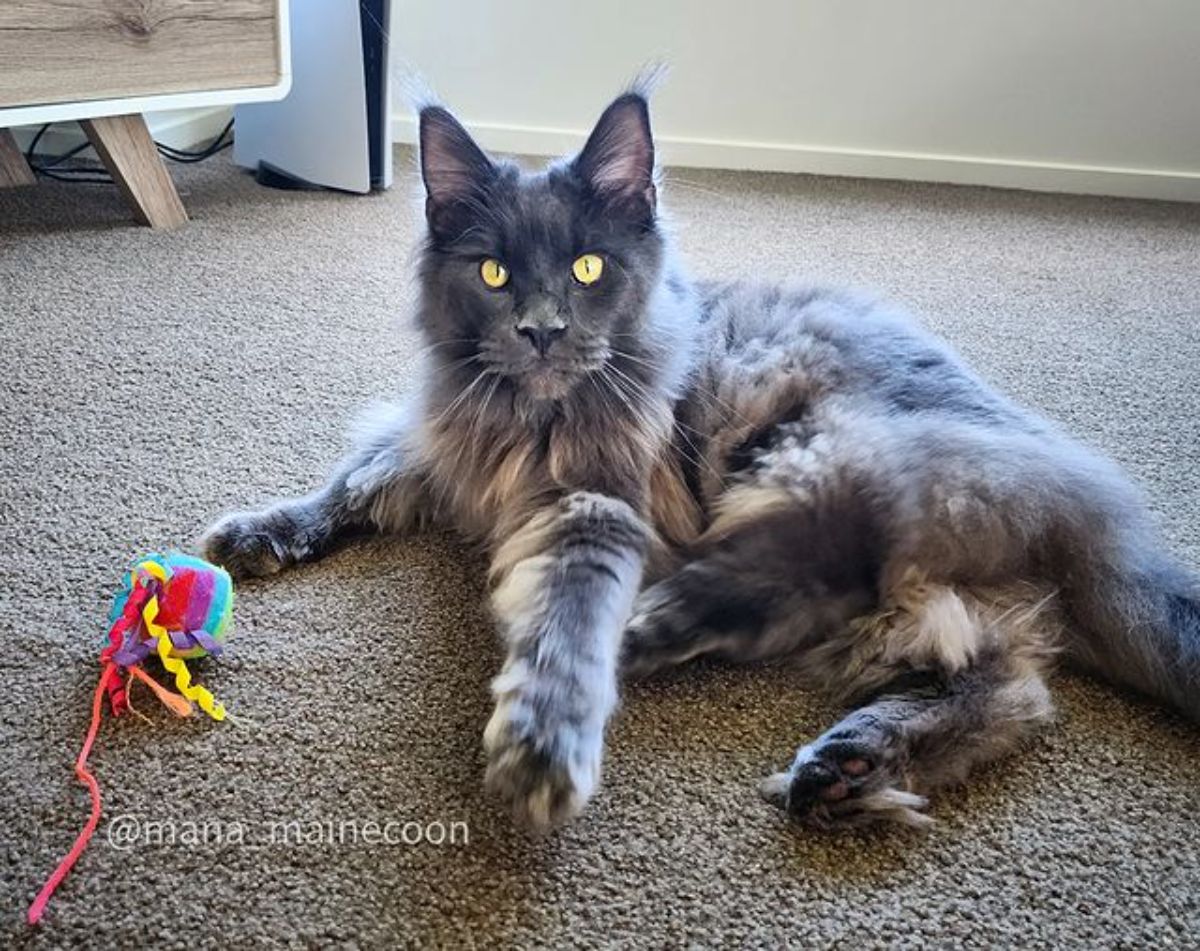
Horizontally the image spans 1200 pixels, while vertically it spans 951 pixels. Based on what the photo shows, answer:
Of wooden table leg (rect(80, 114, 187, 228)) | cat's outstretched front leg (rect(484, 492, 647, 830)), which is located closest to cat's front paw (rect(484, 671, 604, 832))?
cat's outstretched front leg (rect(484, 492, 647, 830))

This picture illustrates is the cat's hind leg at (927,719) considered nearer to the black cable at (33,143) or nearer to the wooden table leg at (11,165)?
the wooden table leg at (11,165)

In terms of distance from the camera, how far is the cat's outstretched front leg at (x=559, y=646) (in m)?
0.93

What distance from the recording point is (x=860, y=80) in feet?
11.1

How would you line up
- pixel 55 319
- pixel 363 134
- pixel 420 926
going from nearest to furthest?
1. pixel 420 926
2. pixel 55 319
3. pixel 363 134

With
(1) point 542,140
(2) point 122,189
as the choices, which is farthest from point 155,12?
(1) point 542,140

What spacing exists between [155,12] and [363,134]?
699mm

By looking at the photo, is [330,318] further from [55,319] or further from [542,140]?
[542,140]

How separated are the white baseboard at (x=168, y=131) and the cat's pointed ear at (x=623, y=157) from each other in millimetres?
2331

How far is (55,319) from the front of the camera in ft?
6.43

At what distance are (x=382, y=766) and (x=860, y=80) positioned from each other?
3.11 meters

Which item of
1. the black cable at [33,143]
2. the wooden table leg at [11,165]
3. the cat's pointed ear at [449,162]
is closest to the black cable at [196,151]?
the black cable at [33,143]

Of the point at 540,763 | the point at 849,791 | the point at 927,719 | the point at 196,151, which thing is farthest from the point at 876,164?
the point at 540,763

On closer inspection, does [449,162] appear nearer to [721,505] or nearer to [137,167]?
[721,505]

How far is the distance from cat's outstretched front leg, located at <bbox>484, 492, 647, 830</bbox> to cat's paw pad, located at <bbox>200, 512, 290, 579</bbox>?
298mm
